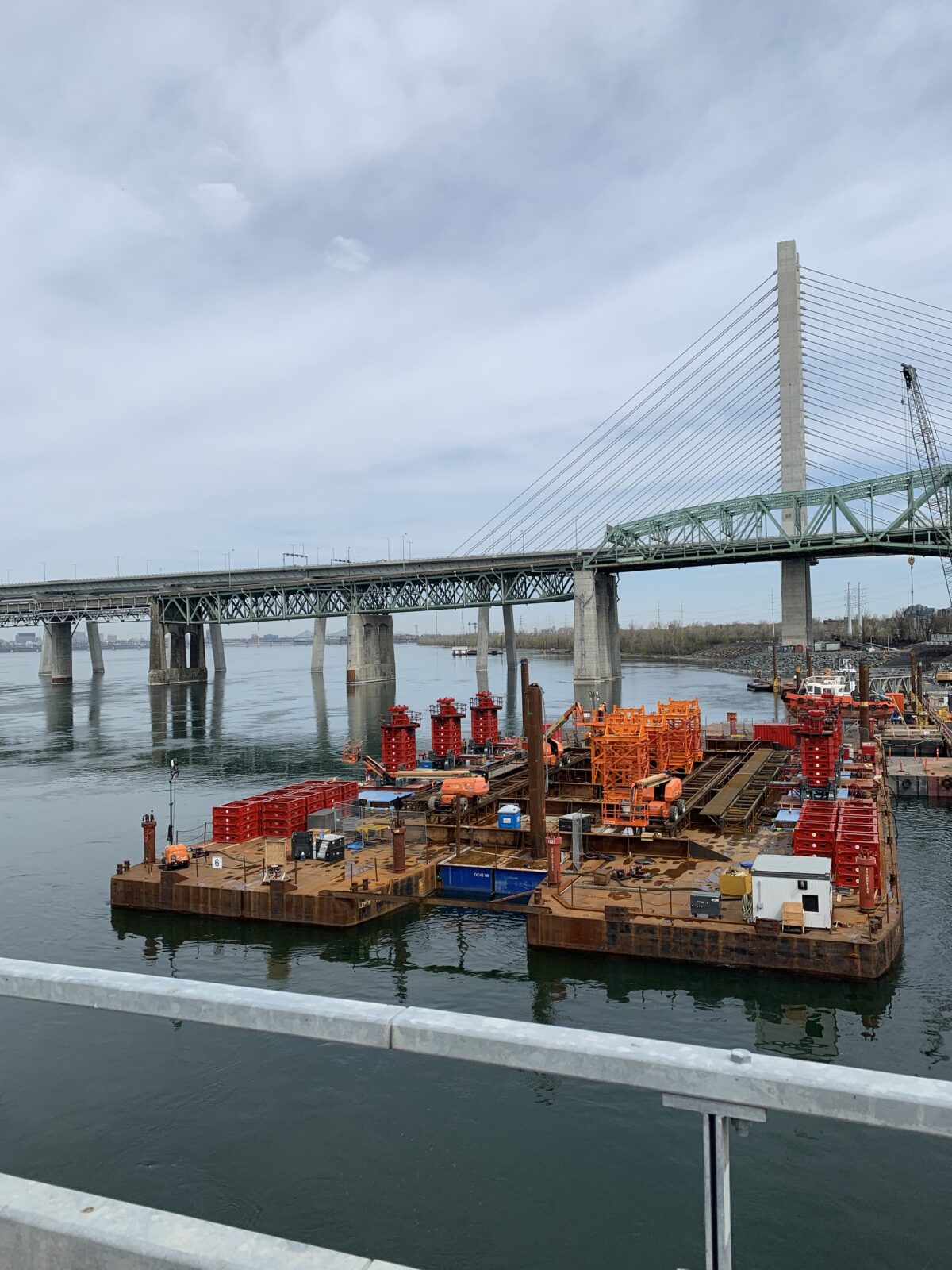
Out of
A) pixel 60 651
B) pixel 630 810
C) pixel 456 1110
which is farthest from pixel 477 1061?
pixel 60 651

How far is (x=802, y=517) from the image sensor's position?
116312mm

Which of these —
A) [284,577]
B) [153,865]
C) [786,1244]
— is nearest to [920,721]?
[153,865]

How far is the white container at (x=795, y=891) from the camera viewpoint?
24141 millimetres

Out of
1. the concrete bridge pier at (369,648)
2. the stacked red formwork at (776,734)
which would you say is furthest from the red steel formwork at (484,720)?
the concrete bridge pier at (369,648)

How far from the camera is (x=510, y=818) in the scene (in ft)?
119

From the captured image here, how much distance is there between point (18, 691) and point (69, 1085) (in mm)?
157056

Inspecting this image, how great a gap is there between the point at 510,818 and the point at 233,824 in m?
11.2

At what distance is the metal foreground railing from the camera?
3.23 metres

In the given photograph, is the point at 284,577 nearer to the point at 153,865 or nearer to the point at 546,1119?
the point at 153,865

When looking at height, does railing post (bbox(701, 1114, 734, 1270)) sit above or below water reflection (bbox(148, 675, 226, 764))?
above

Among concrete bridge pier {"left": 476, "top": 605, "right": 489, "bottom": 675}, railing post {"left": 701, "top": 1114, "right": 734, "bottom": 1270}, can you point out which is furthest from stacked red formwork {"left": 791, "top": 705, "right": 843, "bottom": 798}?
concrete bridge pier {"left": 476, "top": 605, "right": 489, "bottom": 675}

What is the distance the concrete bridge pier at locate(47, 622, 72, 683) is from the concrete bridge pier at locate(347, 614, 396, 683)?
56.5m

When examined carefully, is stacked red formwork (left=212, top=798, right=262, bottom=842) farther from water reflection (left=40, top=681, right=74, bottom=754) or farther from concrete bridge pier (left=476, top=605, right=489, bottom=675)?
concrete bridge pier (left=476, top=605, right=489, bottom=675)

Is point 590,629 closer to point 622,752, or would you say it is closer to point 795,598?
point 795,598
